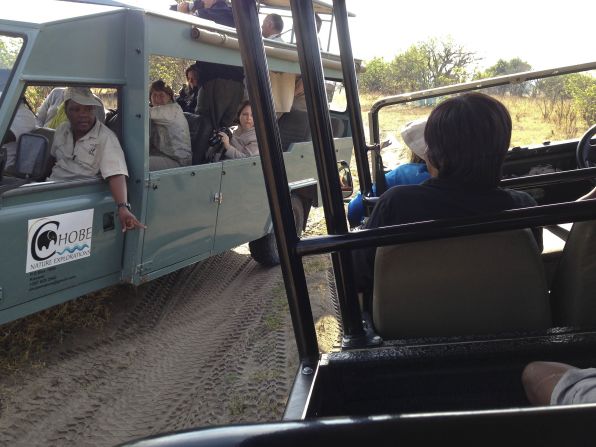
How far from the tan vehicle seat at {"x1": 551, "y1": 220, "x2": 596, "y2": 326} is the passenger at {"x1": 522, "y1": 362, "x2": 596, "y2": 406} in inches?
15.6

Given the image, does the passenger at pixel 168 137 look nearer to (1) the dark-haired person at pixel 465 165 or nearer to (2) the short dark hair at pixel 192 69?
(2) the short dark hair at pixel 192 69

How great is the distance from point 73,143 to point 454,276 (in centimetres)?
307

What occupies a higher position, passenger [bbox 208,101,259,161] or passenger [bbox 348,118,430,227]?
passenger [bbox 208,101,259,161]

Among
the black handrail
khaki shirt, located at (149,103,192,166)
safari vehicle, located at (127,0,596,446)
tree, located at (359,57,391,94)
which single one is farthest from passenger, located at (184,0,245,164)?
tree, located at (359,57,391,94)

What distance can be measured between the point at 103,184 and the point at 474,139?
9.03ft

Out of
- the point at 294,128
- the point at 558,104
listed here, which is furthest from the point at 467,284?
the point at 558,104

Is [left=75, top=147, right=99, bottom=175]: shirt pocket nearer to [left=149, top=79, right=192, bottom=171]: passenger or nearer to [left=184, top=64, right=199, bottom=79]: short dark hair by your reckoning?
[left=149, top=79, right=192, bottom=171]: passenger

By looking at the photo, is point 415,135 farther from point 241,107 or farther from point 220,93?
point 220,93

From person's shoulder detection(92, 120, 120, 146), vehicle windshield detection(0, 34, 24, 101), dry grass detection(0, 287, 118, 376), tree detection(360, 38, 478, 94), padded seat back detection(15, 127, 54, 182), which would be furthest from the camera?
tree detection(360, 38, 478, 94)

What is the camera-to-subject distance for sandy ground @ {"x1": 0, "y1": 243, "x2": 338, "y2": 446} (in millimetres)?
3174

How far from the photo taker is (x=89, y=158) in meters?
3.92

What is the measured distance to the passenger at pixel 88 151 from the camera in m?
3.88

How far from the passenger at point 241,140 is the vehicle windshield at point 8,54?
189 centimetres

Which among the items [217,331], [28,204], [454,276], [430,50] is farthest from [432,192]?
[430,50]
